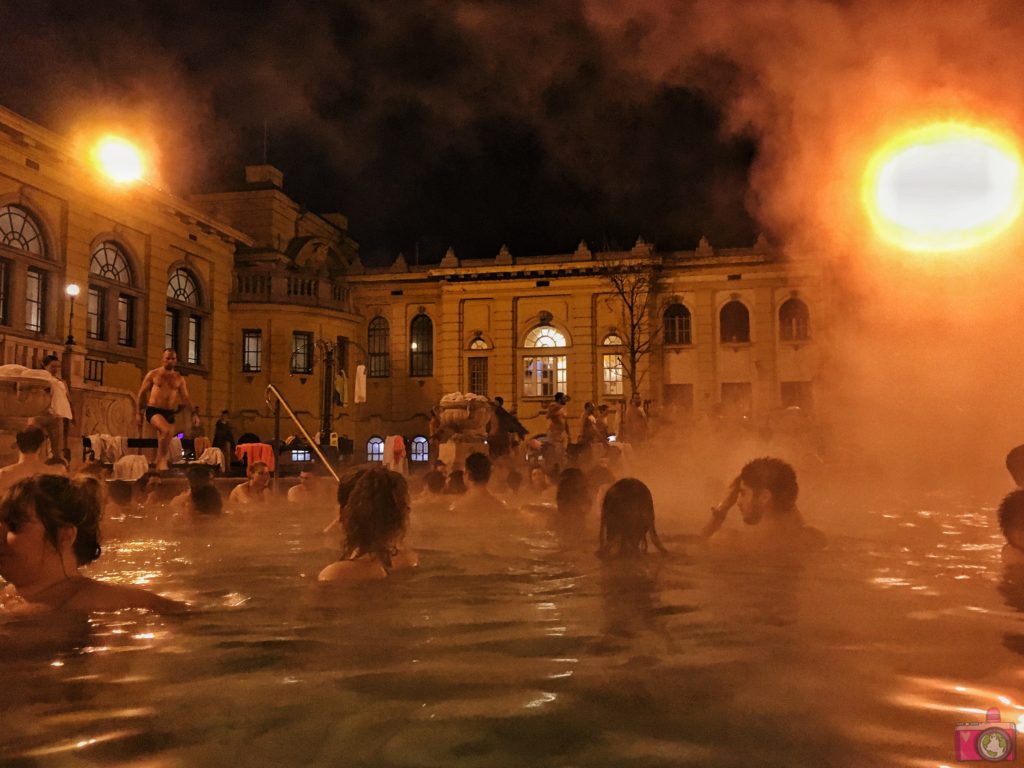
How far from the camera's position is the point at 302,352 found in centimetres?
2705

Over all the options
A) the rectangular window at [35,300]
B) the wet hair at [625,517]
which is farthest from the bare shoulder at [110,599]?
the rectangular window at [35,300]

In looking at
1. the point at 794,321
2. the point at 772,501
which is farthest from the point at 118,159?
the point at 794,321

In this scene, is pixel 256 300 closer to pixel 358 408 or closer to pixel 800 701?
pixel 358 408

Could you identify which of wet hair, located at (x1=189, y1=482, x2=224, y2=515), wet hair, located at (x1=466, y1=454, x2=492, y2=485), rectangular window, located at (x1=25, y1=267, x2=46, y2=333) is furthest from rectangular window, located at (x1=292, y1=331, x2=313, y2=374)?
wet hair, located at (x1=466, y1=454, x2=492, y2=485)

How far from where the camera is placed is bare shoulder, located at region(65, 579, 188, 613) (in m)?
3.74

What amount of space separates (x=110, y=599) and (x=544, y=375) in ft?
87.8

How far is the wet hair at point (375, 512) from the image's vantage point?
15.3 feet

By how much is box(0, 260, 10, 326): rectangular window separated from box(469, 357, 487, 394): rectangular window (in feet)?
54.1

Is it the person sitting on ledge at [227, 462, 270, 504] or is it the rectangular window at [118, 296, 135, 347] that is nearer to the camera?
the person sitting on ledge at [227, 462, 270, 504]

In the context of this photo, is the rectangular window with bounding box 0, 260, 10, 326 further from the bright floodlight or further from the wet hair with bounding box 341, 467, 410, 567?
the wet hair with bounding box 341, 467, 410, 567

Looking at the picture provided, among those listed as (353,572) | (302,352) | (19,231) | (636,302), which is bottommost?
(353,572)

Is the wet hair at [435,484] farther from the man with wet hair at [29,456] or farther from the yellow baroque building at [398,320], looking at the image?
the yellow baroque building at [398,320]

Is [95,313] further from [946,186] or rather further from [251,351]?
[946,186]

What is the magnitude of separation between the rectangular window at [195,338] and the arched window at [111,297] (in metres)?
2.62
